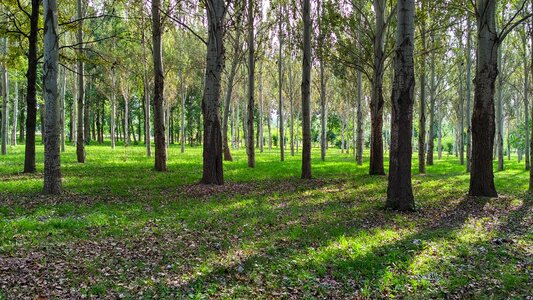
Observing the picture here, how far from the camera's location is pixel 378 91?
60.8 feet

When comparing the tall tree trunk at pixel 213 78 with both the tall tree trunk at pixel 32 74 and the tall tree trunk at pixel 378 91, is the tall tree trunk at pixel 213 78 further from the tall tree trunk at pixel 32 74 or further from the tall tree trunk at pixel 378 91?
the tall tree trunk at pixel 378 91

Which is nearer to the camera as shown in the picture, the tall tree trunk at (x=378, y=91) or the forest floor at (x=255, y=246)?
the forest floor at (x=255, y=246)

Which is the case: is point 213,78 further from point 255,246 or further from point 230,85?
point 230,85

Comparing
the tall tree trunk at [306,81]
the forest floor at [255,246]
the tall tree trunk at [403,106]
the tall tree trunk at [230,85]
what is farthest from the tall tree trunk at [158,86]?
the tall tree trunk at [403,106]

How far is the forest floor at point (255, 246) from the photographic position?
17.0 feet

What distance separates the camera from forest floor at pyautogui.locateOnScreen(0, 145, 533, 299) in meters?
5.17

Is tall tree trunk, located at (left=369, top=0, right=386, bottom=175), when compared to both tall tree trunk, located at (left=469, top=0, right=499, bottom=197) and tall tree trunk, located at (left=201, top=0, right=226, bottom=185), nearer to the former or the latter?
tall tree trunk, located at (left=469, top=0, right=499, bottom=197)

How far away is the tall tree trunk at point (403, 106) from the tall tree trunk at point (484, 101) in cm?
423

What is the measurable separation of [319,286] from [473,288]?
2.24m

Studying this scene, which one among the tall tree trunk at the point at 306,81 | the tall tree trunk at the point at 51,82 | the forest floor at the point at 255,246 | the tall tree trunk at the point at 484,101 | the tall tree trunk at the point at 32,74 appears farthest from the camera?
the tall tree trunk at the point at 306,81

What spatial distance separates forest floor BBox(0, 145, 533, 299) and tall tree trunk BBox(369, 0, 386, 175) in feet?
22.1

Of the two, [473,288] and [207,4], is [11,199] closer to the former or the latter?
[207,4]

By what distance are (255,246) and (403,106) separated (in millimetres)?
5663

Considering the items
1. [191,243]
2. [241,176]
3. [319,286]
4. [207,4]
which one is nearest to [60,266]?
[191,243]
